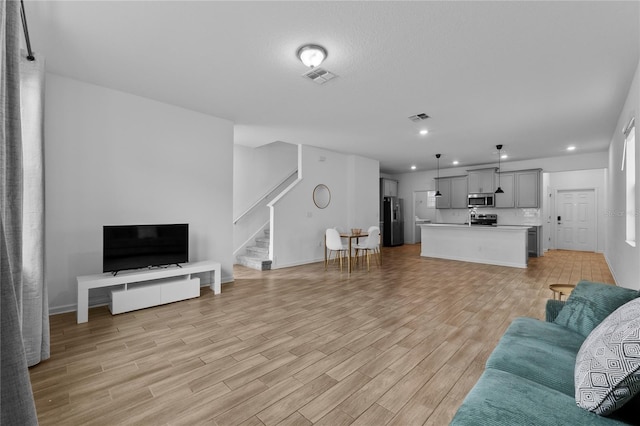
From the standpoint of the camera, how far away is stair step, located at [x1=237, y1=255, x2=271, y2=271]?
6012 millimetres

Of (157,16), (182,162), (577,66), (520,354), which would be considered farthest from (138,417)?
(577,66)

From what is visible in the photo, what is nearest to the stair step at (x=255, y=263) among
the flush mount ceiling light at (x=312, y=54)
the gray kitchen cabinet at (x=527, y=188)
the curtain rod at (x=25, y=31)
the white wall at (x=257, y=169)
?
the white wall at (x=257, y=169)

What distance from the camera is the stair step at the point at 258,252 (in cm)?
641

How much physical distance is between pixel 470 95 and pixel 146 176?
181 inches

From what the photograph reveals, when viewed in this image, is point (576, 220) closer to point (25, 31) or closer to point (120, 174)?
point (120, 174)

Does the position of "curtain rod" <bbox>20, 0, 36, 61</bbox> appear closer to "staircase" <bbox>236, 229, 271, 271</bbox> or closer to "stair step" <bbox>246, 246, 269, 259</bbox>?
"staircase" <bbox>236, 229, 271, 271</bbox>

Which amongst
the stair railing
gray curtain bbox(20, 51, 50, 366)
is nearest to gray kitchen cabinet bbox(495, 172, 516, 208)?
the stair railing

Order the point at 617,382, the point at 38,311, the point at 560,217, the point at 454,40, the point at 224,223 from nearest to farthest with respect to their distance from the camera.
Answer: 1. the point at 617,382
2. the point at 38,311
3. the point at 454,40
4. the point at 224,223
5. the point at 560,217

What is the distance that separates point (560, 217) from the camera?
31.8 feet

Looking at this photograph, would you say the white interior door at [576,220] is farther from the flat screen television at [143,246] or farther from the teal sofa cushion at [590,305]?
the flat screen television at [143,246]

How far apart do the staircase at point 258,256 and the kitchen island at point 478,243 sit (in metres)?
4.40

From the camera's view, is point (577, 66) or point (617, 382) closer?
point (617, 382)

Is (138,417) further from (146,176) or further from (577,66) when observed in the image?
(577,66)

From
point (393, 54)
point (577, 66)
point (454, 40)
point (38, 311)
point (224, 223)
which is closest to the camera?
point (38, 311)
